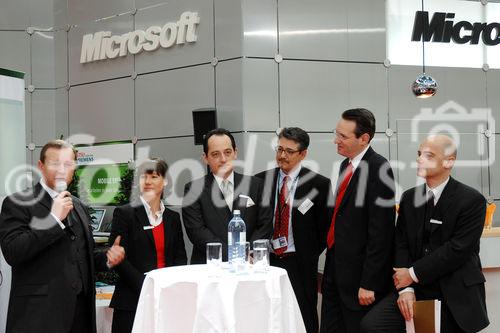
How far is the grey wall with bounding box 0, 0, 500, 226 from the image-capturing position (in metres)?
6.27

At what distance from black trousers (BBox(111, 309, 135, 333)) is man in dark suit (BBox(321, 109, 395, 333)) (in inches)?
51.0

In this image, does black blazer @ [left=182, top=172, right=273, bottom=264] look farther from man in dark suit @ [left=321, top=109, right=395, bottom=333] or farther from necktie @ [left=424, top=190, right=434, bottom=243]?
necktie @ [left=424, top=190, right=434, bottom=243]

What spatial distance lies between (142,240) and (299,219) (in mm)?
1185

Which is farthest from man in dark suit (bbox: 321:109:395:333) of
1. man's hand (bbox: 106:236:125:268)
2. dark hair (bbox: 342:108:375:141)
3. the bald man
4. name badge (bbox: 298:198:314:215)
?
man's hand (bbox: 106:236:125:268)

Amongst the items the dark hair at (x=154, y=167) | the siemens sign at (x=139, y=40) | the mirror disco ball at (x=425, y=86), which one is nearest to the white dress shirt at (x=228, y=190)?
the dark hair at (x=154, y=167)

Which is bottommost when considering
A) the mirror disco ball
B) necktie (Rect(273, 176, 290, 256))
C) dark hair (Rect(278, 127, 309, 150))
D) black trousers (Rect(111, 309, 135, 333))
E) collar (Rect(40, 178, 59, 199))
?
black trousers (Rect(111, 309, 135, 333))

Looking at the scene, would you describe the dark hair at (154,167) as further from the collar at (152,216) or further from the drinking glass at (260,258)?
the drinking glass at (260,258)

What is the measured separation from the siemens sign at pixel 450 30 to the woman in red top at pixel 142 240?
393cm

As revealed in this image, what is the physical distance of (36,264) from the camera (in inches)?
139

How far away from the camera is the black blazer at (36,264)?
3.45m

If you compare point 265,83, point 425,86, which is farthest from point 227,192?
point 425,86

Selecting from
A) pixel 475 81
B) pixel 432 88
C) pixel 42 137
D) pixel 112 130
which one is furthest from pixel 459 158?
pixel 42 137

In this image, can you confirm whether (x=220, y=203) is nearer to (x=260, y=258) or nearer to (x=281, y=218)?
(x=281, y=218)

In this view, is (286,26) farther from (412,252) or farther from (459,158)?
(412,252)
